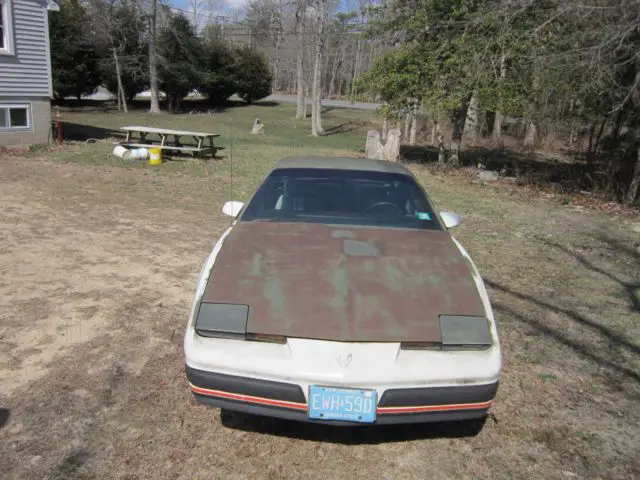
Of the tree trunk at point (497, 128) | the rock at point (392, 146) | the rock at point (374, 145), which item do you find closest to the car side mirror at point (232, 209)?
the rock at point (392, 146)

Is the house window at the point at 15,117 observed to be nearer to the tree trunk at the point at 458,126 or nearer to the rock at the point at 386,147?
the rock at the point at 386,147

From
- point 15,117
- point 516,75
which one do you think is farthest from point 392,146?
point 15,117

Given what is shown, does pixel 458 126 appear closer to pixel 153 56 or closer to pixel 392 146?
pixel 392 146

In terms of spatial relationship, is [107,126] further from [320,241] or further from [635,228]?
[320,241]

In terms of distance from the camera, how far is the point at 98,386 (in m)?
3.43

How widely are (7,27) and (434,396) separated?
15.5 m

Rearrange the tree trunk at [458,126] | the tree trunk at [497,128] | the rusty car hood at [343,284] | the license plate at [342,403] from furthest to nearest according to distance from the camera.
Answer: the tree trunk at [497,128]
the tree trunk at [458,126]
the rusty car hood at [343,284]
the license plate at [342,403]

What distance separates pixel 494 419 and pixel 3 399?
121 inches

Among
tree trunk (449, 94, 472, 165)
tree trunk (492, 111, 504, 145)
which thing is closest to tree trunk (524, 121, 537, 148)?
tree trunk (492, 111, 504, 145)

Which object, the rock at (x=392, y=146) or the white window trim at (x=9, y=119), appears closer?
the white window trim at (x=9, y=119)

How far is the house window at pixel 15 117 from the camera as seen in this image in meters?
13.9

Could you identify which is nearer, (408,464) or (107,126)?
(408,464)

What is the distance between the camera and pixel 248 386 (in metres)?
2.63

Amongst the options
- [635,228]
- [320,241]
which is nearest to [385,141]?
[635,228]
